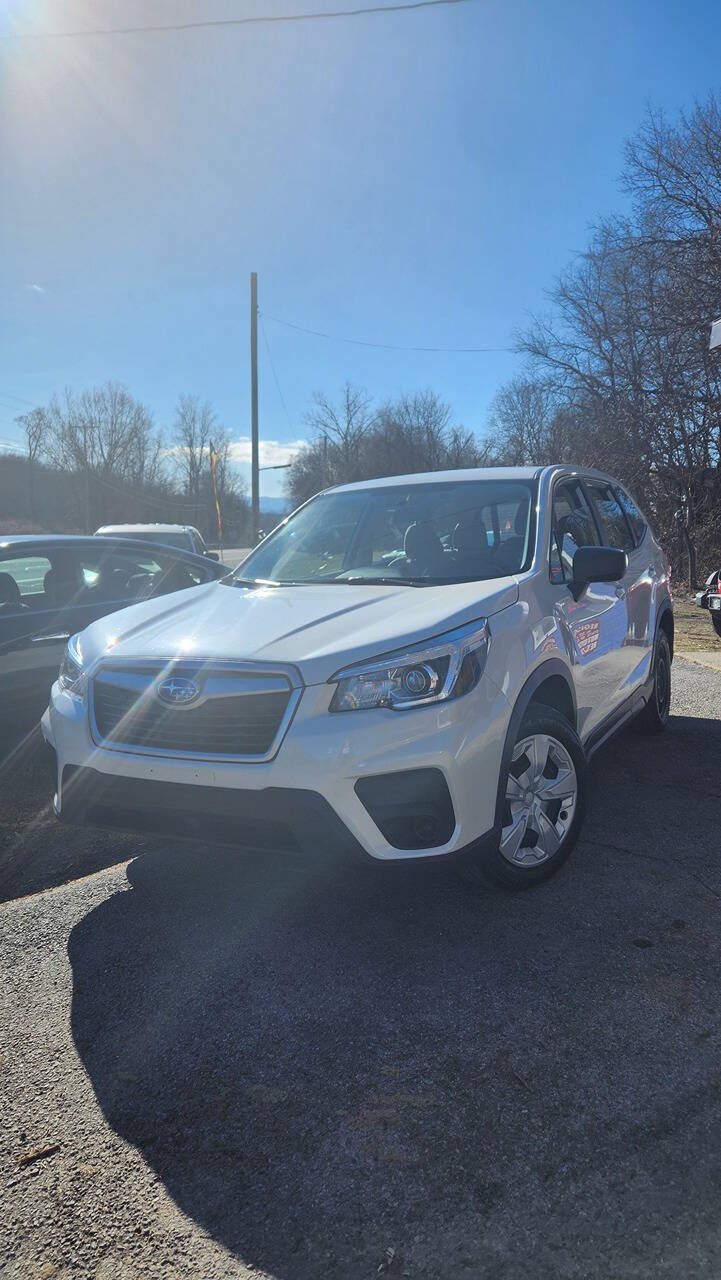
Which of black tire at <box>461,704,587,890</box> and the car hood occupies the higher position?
the car hood

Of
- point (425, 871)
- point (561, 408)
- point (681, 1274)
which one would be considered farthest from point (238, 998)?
point (561, 408)

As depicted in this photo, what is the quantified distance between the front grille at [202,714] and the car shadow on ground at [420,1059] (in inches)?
21.8

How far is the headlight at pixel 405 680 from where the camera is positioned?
2826mm

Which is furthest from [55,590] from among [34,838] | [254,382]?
[254,382]

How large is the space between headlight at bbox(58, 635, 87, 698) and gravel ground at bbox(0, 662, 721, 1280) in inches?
35.6

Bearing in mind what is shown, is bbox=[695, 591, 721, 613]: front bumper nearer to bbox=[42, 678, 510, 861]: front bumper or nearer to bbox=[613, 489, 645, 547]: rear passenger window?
bbox=[613, 489, 645, 547]: rear passenger window

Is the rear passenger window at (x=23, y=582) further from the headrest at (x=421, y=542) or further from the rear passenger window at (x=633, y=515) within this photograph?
the rear passenger window at (x=633, y=515)

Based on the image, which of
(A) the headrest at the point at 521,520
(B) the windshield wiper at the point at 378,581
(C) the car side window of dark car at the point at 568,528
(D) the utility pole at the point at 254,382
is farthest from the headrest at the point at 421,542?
(D) the utility pole at the point at 254,382

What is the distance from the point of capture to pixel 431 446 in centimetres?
7769

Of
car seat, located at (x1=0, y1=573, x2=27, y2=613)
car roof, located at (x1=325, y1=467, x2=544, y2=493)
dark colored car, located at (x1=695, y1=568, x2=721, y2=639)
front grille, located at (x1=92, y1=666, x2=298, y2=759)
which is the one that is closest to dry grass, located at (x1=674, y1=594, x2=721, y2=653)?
dark colored car, located at (x1=695, y1=568, x2=721, y2=639)

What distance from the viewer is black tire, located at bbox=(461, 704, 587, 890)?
316 cm

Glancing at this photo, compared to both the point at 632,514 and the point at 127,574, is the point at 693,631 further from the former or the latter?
the point at 127,574

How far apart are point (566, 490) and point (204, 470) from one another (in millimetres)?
91510

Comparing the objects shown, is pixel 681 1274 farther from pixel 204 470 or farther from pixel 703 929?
pixel 204 470
